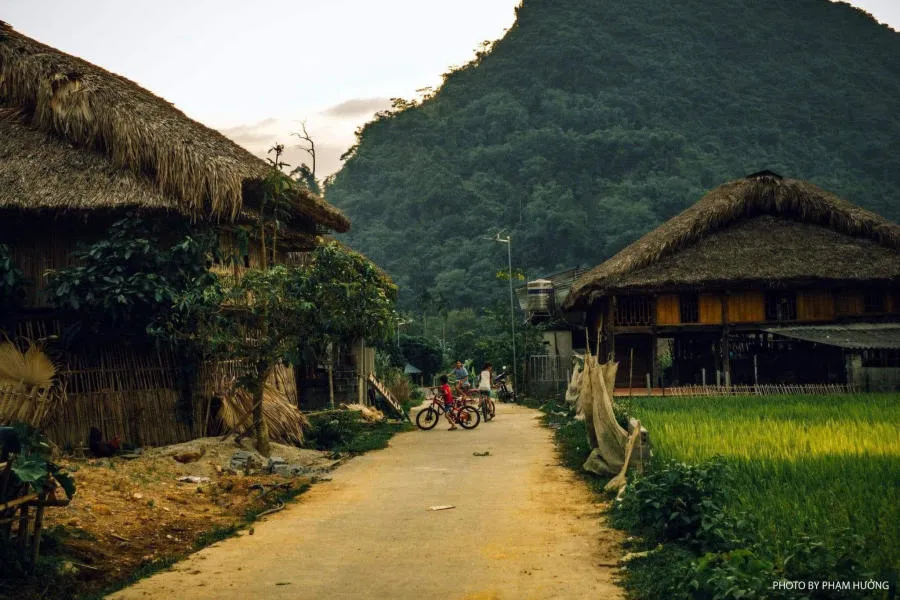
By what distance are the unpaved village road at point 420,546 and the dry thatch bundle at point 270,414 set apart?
2.43 meters

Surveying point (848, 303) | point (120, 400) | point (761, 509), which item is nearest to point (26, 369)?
point (120, 400)

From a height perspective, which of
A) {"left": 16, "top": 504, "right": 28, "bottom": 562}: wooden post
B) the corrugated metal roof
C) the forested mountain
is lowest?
{"left": 16, "top": 504, "right": 28, "bottom": 562}: wooden post

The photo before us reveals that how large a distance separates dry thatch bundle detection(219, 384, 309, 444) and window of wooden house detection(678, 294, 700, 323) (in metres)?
13.8

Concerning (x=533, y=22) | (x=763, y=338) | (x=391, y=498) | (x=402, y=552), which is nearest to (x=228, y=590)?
(x=402, y=552)

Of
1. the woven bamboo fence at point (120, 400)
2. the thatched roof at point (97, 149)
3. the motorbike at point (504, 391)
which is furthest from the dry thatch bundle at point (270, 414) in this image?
the motorbike at point (504, 391)

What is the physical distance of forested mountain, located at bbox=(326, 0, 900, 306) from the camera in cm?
5328

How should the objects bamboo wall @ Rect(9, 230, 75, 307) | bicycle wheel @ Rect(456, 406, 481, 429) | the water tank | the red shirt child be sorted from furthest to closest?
the water tank, the red shirt child, bicycle wheel @ Rect(456, 406, 481, 429), bamboo wall @ Rect(9, 230, 75, 307)

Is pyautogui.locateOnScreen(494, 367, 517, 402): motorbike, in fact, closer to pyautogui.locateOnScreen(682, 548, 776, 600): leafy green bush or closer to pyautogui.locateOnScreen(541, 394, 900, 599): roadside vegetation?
pyautogui.locateOnScreen(541, 394, 900, 599): roadside vegetation

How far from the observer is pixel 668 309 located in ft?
80.2

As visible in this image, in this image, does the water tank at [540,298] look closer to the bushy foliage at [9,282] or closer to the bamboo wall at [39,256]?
the bamboo wall at [39,256]

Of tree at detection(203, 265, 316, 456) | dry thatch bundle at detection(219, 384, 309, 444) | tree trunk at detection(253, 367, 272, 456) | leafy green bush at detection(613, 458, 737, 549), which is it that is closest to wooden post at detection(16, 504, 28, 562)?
leafy green bush at detection(613, 458, 737, 549)

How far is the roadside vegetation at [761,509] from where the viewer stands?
14.9 ft

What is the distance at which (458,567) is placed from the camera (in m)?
6.15

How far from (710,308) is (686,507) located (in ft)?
62.1
